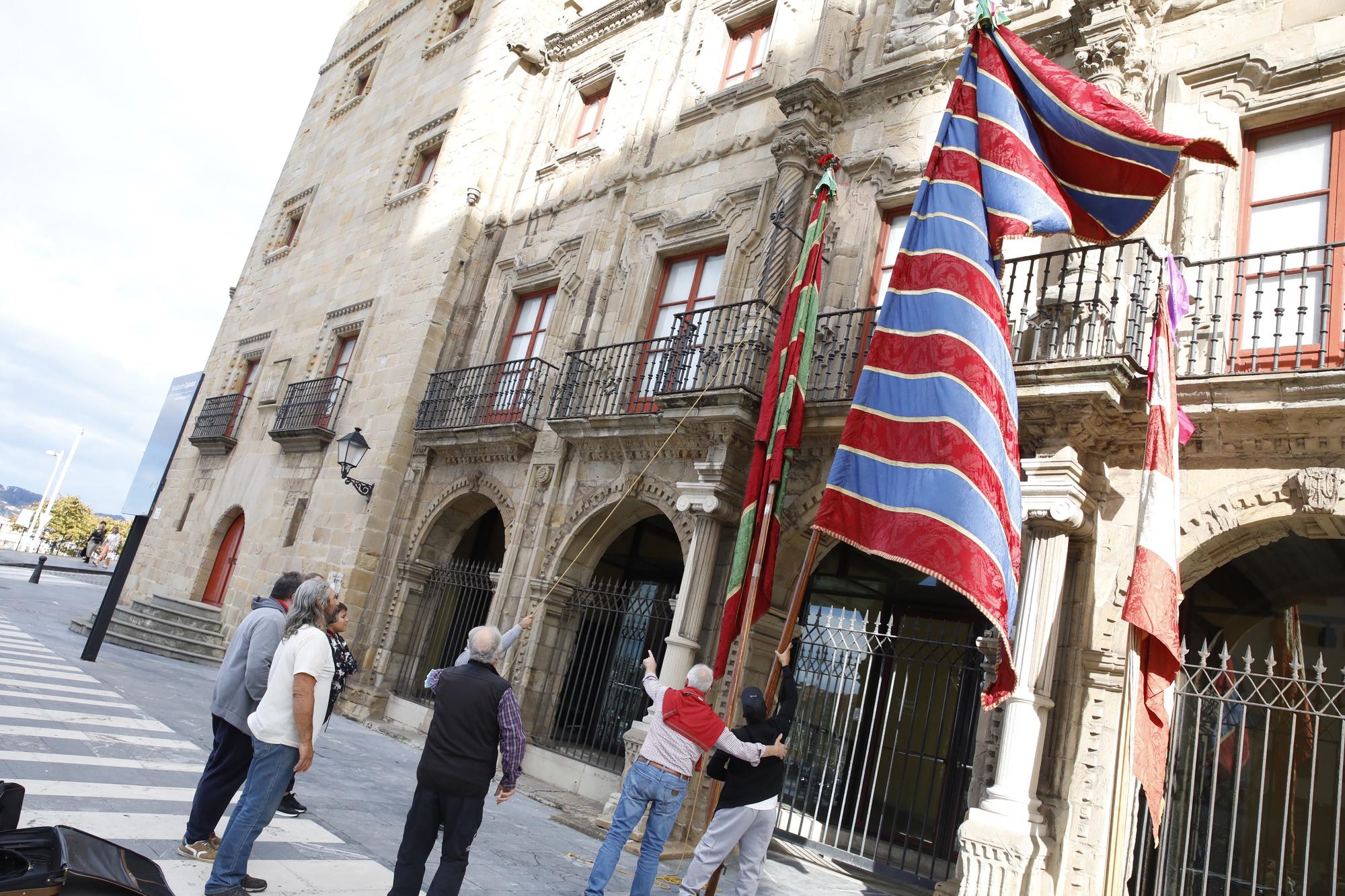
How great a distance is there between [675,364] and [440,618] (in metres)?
5.95

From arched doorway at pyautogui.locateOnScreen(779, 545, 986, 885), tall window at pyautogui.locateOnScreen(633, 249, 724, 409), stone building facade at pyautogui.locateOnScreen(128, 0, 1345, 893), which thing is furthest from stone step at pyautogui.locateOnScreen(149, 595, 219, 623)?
arched doorway at pyautogui.locateOnScreen(779, 545, 986, 885)

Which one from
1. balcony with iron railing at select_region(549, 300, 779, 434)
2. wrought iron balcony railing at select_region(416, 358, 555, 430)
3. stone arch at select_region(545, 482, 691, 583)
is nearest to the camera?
balcony with iron railing at select_region(549, 300, 779, 434)

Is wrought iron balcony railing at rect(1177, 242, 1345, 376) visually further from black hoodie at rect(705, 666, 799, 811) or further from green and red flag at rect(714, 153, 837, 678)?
black hoodie at rect(705, 666, 799, 811)

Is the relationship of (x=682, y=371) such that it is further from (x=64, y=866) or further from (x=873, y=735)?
(x=64, y=866)

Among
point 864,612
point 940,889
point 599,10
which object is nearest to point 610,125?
point 599,10

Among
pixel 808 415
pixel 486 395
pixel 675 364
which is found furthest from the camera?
pixel 486 395

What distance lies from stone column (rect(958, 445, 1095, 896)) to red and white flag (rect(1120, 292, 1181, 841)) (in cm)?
80

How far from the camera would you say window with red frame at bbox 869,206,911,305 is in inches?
353

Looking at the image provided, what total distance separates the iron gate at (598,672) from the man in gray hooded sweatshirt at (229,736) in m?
4.88

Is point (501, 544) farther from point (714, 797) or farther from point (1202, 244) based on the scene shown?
point (1202, 244)

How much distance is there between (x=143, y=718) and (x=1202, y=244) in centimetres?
972

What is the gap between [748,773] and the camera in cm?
492

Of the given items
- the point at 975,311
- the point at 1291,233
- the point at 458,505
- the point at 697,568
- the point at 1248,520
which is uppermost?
the point at 1291,233

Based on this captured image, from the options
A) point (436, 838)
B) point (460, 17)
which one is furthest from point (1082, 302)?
point (460, 17)
